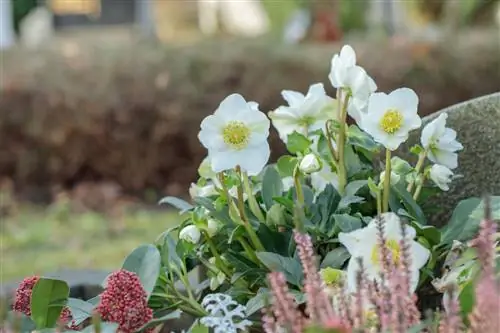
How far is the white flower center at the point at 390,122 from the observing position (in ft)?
5.65

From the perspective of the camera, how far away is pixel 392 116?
1.73m

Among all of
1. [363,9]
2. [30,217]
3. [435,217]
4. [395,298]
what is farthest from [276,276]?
[363,9]

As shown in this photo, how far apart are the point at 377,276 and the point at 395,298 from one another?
0.31 metres

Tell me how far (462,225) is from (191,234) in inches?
17.9

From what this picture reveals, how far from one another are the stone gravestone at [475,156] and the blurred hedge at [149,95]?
17.0 ft

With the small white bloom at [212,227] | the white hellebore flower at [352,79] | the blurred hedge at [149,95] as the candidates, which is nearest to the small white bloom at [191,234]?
the small white bloom at [212,227]

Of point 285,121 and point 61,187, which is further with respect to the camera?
point 61,187

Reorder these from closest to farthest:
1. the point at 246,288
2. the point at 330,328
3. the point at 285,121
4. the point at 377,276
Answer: the point at 330,328, the point at 377,276, the point at 246,288, the point at 285,121

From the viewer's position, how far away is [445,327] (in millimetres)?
1208

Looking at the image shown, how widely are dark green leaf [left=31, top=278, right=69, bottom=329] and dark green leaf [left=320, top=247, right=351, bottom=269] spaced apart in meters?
0.42

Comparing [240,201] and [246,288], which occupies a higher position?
[240,201]

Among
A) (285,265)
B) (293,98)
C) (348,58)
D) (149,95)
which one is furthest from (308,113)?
(149,95)

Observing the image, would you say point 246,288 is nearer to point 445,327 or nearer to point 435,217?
point 435,217

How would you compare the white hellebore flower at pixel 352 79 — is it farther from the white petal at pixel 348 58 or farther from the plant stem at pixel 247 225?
the plant stem at pixel 247 225
